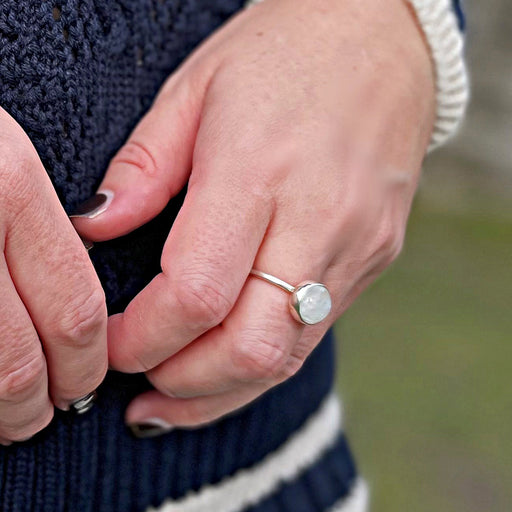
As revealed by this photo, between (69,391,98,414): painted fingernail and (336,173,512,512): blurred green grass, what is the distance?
1.78m

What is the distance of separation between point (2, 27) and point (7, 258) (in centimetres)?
18

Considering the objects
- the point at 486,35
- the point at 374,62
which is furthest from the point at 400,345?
the point at 374,62

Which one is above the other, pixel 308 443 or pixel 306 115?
pixel 306 115

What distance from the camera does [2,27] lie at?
59 centimetres

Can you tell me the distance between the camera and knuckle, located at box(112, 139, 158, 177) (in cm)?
69

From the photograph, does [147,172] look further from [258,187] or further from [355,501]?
[355,501]

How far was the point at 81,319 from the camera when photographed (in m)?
0.59

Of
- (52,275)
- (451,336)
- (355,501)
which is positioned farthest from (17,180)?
(451,336)

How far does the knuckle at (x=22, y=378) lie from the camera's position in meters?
0.57

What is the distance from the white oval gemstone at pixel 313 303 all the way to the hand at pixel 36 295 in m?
0.16

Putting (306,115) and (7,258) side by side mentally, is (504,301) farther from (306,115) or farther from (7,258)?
(7,258)

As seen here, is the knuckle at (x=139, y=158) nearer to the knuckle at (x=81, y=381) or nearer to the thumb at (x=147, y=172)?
the thumb at (x=147, y=172)

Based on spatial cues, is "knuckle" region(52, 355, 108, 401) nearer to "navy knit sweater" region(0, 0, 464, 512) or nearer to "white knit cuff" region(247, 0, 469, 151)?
"navy knit sweater" region(0, 0, 464, 512)

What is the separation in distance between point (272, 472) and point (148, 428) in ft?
0.57
